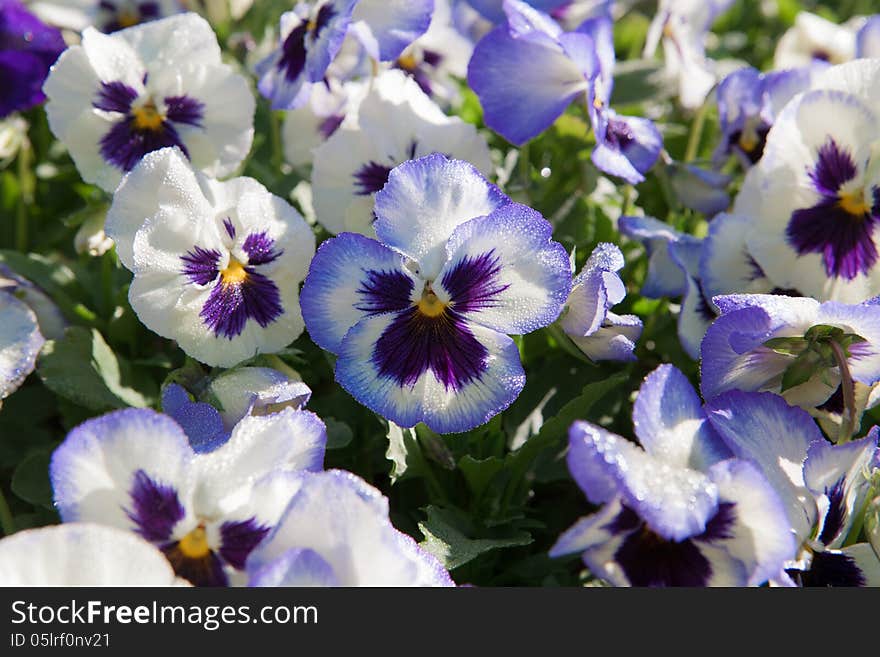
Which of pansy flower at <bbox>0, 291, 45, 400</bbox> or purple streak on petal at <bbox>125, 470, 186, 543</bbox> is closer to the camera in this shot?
purple streak on petal at <bbox>125, 470, 186, 543</bbox>

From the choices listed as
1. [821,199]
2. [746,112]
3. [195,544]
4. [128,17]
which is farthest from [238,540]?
[128,17]

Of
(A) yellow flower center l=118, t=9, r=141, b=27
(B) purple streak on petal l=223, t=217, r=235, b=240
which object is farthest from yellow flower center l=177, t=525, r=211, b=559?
(A) yellow flower center l=118, t=9, r=141, b=27

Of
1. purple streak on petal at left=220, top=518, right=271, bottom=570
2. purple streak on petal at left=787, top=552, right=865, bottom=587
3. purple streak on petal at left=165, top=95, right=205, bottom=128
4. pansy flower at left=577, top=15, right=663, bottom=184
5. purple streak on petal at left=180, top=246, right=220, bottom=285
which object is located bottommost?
purple streak on petal at left=787, top=552, right=865, bottom=587

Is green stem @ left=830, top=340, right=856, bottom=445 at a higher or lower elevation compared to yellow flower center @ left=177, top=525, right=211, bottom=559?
higher

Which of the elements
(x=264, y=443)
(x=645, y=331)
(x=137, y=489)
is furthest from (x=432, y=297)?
(x=645, y=331)

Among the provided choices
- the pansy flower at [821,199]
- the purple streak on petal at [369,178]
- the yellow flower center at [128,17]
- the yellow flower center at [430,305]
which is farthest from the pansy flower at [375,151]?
the yellow flower center at [128,17]

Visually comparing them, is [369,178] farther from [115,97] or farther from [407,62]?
[407,62]

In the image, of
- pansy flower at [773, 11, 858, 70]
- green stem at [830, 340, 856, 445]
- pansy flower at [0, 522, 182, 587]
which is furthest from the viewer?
pansy flower at [773, 11, 858, 70]

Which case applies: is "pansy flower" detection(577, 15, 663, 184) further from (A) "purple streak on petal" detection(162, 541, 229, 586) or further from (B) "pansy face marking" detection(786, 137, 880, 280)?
(A) "purple streak on petal" detection(162, 541, 229, 586)

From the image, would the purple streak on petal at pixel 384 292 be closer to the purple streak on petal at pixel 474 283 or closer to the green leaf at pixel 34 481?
the purple streak on petal at pixel 474 283
